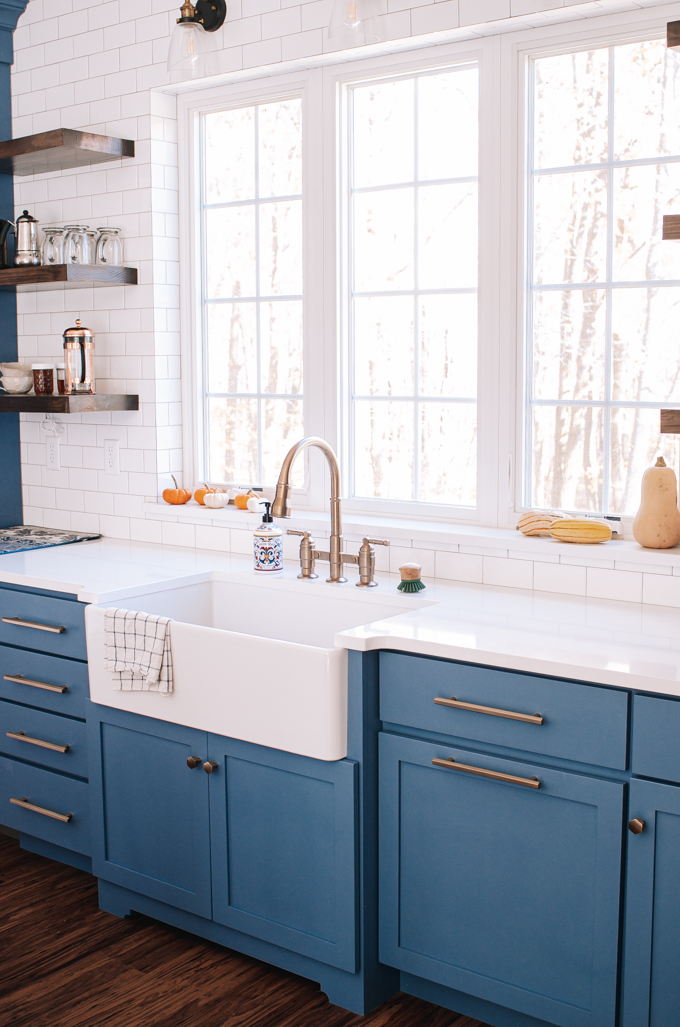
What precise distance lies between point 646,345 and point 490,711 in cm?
121

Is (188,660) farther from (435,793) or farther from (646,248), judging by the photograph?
(646,248)

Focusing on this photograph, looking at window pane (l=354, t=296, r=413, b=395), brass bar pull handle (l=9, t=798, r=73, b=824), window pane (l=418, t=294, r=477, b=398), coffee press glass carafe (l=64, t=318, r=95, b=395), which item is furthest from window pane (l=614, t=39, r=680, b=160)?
brass bar pull handle (l=9, t=798, r=73, b=824)

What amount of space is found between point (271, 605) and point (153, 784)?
2.09 feet

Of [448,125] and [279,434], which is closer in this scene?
[448,125]

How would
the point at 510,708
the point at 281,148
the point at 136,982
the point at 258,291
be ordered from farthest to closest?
the point at 258,291 → the point at 281,148 → the point at 136,982 → the point at 510,708

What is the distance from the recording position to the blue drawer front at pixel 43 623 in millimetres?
2996

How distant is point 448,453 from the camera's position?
3.22 m

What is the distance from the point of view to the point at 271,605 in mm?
3076

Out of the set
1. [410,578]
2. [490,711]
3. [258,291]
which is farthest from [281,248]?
[490,711]

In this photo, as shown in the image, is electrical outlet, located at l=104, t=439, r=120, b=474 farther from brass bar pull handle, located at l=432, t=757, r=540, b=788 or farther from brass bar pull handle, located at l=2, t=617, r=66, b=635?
brass bar pull handle, located at l=432, t=757, r=540, b=788

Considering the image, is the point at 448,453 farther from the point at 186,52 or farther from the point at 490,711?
the point at 186,52

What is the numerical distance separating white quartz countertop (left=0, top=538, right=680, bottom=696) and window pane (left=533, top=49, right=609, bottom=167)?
127 centimetres

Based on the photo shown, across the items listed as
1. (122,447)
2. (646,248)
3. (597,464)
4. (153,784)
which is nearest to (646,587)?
(597,464)

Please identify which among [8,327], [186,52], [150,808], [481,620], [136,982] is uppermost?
[186,52]
